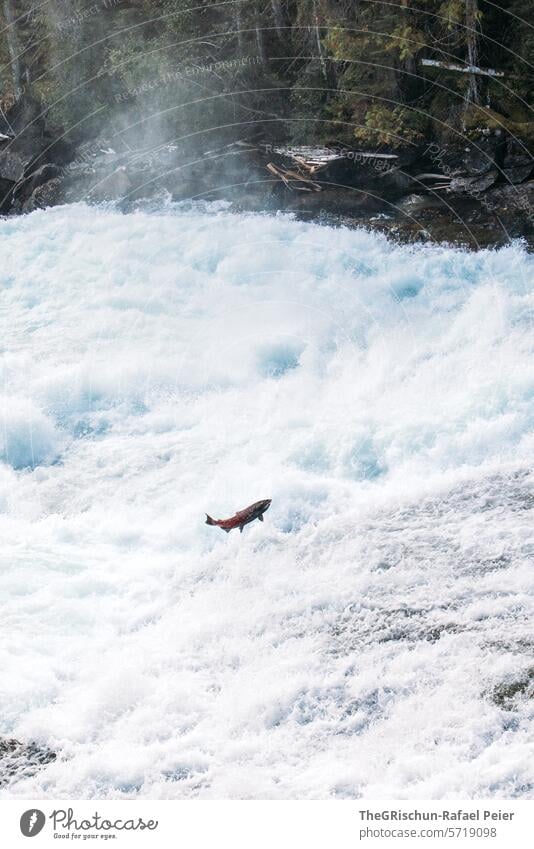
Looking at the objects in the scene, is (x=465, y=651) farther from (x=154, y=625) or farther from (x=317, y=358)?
(x=317, y=358)

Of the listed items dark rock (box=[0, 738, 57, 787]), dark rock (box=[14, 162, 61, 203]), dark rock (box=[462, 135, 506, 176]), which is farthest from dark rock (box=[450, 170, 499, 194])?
dark rock (box=[0, 738, 57, 787])

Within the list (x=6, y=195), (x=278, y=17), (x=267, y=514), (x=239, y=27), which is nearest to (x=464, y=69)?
(x=278, y=17)

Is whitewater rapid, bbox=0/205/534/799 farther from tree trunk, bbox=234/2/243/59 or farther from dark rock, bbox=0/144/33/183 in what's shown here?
tree trunk, bbox=234/2/243/59

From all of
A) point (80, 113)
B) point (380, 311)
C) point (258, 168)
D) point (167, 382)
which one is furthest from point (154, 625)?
point (80, 113)

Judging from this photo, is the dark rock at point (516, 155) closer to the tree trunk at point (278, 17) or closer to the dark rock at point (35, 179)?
the tree trunk at point (278, 17)

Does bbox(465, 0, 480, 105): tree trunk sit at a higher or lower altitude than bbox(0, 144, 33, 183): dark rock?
higher

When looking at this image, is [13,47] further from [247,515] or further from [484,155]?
[247,515]
